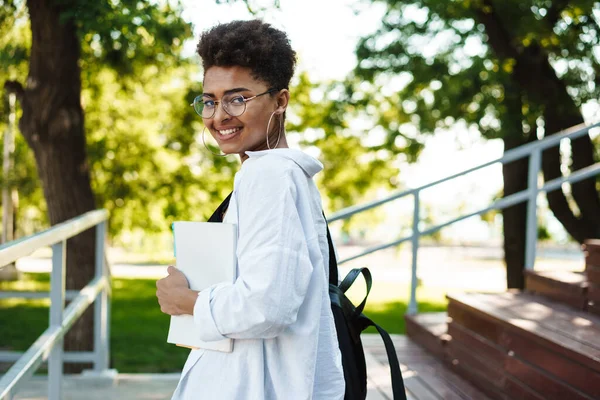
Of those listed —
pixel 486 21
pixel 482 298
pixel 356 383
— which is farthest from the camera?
pixel 486 21

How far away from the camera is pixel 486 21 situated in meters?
8.38

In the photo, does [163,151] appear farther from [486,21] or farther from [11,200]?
[486,21]

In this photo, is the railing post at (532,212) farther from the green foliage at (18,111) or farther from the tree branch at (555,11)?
the green foliage at (18,111)

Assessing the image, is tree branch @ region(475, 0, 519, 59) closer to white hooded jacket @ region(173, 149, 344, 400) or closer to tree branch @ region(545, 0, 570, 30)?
tree branch @ region(545, 0, 570, 30)

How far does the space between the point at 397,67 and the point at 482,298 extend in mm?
5265

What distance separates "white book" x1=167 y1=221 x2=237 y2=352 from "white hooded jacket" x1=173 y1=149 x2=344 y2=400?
24 millimetres

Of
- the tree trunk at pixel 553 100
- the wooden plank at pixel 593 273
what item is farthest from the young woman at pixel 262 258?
the tree trunk at pixel 553 100

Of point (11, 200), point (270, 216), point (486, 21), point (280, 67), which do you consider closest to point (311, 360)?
point (270, 216)

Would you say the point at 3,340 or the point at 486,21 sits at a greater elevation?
the point at 486,21

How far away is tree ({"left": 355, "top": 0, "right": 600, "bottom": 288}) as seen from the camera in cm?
812

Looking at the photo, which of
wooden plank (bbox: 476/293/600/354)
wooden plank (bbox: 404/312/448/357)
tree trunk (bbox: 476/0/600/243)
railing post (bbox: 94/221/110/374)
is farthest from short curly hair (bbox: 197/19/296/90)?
tree trunk (bbox: 476/0/600/243)

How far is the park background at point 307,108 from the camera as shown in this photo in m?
6.70

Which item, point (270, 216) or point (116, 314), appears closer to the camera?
point (270, 216)

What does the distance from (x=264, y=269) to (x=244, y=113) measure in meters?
0.40
